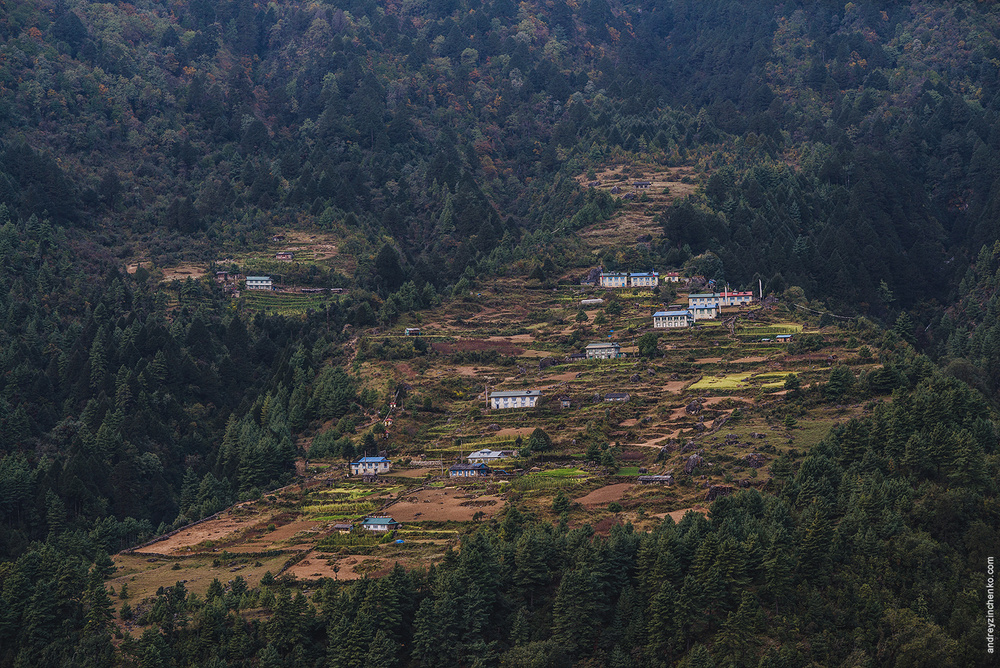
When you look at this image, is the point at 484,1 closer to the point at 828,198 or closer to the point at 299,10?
the point at 299,10

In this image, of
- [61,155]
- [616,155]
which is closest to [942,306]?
[616,155]

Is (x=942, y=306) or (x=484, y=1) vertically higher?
(x=484, y=1)

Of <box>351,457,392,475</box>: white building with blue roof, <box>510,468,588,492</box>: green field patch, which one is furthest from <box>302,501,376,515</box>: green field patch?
<box>510,468,588,492</box>: green field patch

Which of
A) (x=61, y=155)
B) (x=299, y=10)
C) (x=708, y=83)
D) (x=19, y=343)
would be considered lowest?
(x=19, y=343)

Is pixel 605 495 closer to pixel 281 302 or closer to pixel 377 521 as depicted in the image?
pixel 377 521

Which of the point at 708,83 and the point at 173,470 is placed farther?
the point at 708,83

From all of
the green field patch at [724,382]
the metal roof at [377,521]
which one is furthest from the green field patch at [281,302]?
the metal roof at [377,521]

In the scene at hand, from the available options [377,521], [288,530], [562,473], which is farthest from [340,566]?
[562,473]
